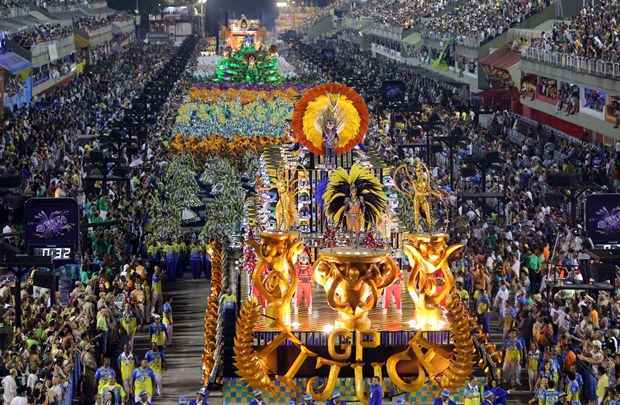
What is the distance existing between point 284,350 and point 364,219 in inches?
178

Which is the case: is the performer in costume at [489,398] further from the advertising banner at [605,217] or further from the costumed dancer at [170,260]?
the costumed dancer at [170,260]

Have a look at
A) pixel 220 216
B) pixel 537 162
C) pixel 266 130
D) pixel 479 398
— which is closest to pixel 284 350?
pixel 479 398

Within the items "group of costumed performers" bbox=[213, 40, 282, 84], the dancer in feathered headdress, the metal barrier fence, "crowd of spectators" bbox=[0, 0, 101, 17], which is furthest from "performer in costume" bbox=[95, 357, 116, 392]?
"crowd of spectators" bbox=[0, 0, 101, 17]

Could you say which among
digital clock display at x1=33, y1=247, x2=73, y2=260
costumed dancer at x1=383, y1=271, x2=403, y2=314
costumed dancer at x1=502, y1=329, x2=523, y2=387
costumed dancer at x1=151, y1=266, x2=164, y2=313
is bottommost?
costumed dancer at x1=502, y1=329, x2=523, y2=387

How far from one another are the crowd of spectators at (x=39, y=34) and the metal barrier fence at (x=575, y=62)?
31245mm

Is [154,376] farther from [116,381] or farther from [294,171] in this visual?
[294,171]

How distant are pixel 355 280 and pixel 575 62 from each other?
3494cm

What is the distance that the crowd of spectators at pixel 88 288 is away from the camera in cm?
2831

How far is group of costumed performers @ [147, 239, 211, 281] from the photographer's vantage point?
42062 millimetres

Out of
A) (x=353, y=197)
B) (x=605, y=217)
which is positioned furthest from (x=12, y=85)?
(x=605, y=217)

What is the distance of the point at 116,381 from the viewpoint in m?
29.8

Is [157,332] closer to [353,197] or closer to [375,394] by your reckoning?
[353,197]

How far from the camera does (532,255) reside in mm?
37969

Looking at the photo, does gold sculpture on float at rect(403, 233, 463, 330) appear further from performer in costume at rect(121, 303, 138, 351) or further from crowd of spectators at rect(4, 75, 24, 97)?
crowd of spectators at rect(4, 75, 24, 97)
